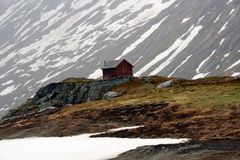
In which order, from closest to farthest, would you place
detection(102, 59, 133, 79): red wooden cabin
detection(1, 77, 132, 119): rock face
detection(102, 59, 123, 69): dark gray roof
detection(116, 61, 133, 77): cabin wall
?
detection(1, 77, 132, 119): rock face
detection(102, 59, 133, 79): red wooden cabin
detection(102, 59, 123, 69): dark gray roof
detection(116, 61, 133, 77): cabin wall

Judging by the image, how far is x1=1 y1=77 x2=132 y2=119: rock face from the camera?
10988cm

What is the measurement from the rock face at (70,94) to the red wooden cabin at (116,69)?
13.0 meters

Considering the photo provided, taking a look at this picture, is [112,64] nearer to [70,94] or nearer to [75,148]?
[70,94]

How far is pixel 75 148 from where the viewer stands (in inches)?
2174

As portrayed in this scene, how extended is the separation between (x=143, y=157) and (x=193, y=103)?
26834mm

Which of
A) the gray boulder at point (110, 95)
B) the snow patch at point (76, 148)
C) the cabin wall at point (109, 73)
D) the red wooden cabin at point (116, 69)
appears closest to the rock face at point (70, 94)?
the gray boulder at point (110, 95)

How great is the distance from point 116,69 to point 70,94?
60.3ft

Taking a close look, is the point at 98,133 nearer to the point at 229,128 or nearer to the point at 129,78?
the point at 229,128

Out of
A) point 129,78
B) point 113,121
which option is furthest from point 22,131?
point 129,78

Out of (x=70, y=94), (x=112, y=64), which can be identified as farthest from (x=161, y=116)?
(x=112, y=64)

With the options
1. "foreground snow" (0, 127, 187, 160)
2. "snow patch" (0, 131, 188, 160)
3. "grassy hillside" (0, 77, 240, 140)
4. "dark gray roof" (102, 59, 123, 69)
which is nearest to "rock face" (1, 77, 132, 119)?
"grassy hillside" (0, 77, 240, 140)

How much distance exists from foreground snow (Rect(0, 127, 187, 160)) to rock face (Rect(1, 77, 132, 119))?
4259cm

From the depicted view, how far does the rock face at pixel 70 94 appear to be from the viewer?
360 feet

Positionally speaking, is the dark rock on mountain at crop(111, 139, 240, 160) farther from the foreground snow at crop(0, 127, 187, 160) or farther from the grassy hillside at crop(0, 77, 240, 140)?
the grassy hillside at crop(0, 77, 240, 140)
